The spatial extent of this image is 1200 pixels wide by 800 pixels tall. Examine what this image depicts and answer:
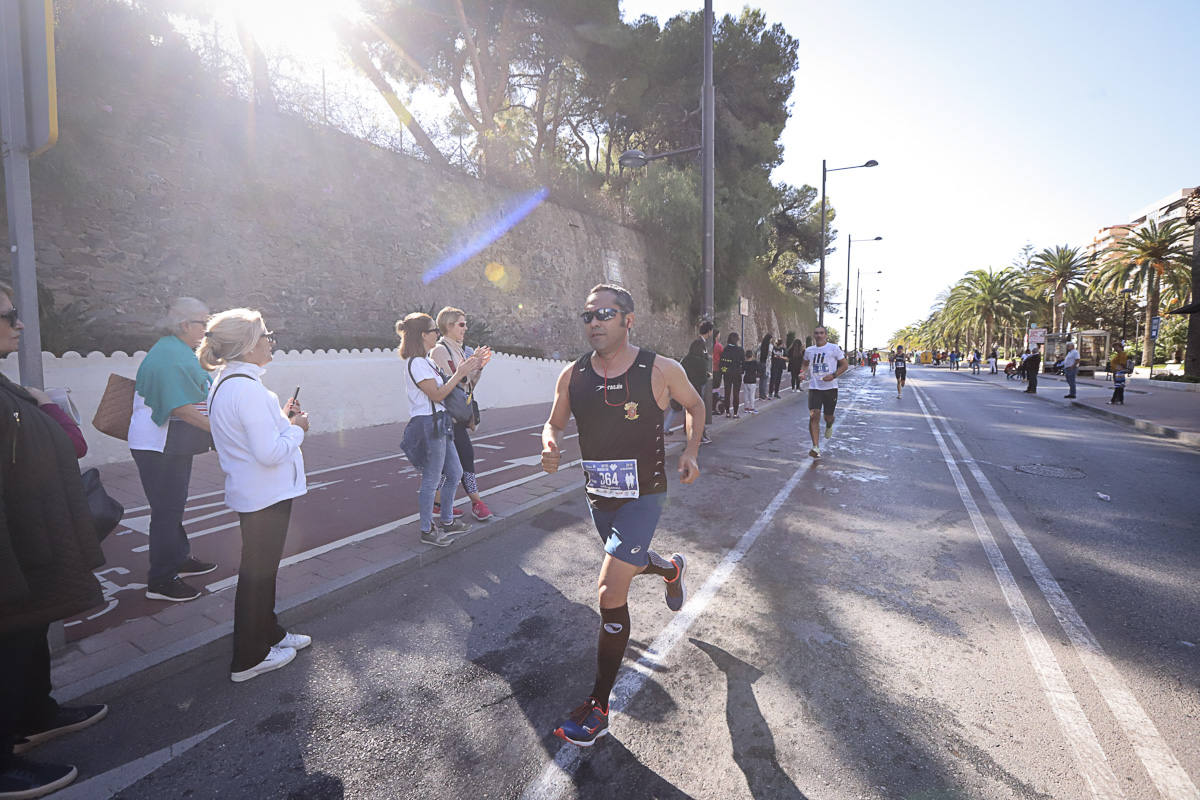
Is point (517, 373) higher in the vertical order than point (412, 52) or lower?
lower

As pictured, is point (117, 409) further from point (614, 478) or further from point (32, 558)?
point (614, 478)

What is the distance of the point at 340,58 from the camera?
20.5 meters

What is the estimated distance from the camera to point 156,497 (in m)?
3.57

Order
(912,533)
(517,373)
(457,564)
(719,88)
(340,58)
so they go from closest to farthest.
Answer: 1. (457,564)
2. (912,533)
3. (517,373)
4. (340,58)
5. (719,88)

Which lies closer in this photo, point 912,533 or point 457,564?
point 457,564

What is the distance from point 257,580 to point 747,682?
2.56 m

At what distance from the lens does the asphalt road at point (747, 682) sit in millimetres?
2281

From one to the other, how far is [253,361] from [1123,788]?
4.10 meters

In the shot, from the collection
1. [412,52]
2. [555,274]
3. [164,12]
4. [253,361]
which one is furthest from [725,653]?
[412,52]

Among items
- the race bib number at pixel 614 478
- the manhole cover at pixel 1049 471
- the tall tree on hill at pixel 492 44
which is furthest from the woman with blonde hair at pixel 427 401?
the tall tree on hill at pixel 492 44

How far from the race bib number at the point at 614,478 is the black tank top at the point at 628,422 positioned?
2 cm

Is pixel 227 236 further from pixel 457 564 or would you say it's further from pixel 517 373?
pixel 457 564

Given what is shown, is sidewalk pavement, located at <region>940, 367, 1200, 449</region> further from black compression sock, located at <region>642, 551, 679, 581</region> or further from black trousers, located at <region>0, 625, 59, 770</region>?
black trousers, located at <region>0, 625, 59, 770</region>

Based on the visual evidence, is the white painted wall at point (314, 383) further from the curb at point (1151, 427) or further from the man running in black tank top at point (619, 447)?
the curb at point (1151, 427)
